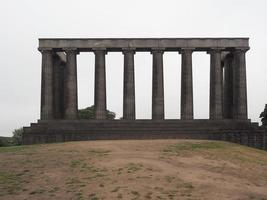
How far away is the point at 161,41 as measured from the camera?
80375 mm

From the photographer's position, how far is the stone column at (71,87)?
264 ft

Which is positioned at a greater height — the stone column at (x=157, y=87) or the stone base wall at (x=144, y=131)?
the stone column at (x=157, y=87)

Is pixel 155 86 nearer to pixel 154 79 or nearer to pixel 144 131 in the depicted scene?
pixel 154 79

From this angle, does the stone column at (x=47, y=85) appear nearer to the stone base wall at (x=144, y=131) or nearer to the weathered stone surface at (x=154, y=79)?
the weathered stone surface at (x=154, y=79)

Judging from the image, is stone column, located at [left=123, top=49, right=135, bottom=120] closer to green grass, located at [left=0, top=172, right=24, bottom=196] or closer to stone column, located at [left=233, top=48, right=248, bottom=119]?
stone column, located at [left=233, top=48, right=248, bottom=119]

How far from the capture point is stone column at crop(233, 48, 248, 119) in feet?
264

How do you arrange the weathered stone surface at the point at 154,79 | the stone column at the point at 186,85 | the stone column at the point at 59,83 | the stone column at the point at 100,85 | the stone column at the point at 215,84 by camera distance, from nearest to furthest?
the weathered stone surface at the point at 154,79
the stone column at the point at 186,85
the stone column at the point at 100,85
the stone column at the point at 215,84
the stone column at the point at 59,83

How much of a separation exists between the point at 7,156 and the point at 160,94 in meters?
34.3

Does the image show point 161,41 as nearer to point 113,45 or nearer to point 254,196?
point 113,45

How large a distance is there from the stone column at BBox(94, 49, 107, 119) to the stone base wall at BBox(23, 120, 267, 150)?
268 centimetres

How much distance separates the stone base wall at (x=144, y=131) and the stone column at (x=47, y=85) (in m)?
3.55

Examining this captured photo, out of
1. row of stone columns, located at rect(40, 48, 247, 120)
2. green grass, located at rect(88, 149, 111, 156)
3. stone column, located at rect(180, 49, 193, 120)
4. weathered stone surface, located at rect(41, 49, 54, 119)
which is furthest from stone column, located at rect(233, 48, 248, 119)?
green grass, located at rect(88, 149, 111, 156)

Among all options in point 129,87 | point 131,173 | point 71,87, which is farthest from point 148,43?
point 131,173

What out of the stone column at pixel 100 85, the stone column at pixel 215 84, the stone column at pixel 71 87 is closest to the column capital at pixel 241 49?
the stone column at pixel 215 84
